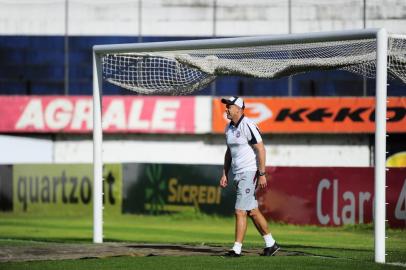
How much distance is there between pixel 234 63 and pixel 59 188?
12.8 metres

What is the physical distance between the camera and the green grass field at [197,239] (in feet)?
39.2

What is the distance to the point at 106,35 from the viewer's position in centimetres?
3662

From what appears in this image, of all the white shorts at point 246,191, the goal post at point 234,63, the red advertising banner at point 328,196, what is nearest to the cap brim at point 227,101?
the white shorts at point 246,191

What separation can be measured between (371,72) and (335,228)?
24.6 ft

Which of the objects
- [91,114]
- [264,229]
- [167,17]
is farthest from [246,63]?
[167,17]

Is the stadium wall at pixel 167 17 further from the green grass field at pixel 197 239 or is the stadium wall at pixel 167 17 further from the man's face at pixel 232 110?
the man's face at pixel 232 110

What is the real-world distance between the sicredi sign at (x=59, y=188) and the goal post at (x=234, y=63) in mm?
9382

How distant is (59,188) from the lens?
27.2m

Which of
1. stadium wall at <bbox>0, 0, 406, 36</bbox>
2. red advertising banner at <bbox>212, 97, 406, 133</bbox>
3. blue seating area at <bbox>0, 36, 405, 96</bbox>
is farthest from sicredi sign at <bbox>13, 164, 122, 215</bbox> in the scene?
stadium wall at <bbox>0, 0, 406, 36</bbox>

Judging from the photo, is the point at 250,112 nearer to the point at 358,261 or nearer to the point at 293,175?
the point at 293,175

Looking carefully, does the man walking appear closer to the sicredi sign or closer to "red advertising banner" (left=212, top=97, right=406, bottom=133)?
the sicredi sign

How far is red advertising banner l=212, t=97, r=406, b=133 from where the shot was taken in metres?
33.7

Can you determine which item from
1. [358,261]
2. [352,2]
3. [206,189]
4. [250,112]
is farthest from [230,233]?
[352,2]

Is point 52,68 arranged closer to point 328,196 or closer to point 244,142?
point 328,196
